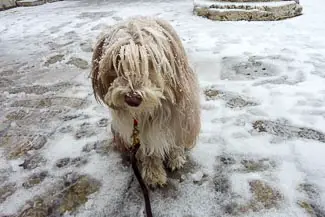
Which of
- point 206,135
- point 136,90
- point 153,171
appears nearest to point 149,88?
point 136,90

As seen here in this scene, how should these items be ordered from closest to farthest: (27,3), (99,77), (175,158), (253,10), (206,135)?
1. (99,77)
2. (175,158)
3. (206,135)
4. (253,10)
5. (27,3)

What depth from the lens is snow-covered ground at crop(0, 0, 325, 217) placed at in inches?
75.4

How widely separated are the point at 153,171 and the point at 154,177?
36mm

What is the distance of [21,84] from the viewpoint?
3.69 metres

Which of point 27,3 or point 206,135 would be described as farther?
point 27,3

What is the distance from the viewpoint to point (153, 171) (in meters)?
2.03

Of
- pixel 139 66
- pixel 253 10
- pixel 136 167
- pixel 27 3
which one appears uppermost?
pixel 139 66

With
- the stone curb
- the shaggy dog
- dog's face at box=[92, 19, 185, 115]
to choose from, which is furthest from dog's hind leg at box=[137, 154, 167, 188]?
the stone curb

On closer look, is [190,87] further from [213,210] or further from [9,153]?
[9,153]

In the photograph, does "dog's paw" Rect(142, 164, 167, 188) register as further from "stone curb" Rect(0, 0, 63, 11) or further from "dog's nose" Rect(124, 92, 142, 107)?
"stone curb" Rect(0, 0, 63, 11)

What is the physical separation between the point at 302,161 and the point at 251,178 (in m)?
0.38

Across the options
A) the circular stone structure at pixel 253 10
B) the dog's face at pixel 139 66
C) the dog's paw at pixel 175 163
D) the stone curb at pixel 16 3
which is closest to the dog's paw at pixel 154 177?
the dog's paw at pixel 175 163

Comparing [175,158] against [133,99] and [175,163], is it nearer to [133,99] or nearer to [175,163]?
[175,163]

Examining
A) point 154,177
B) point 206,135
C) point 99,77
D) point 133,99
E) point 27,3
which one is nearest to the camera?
point 133,99
